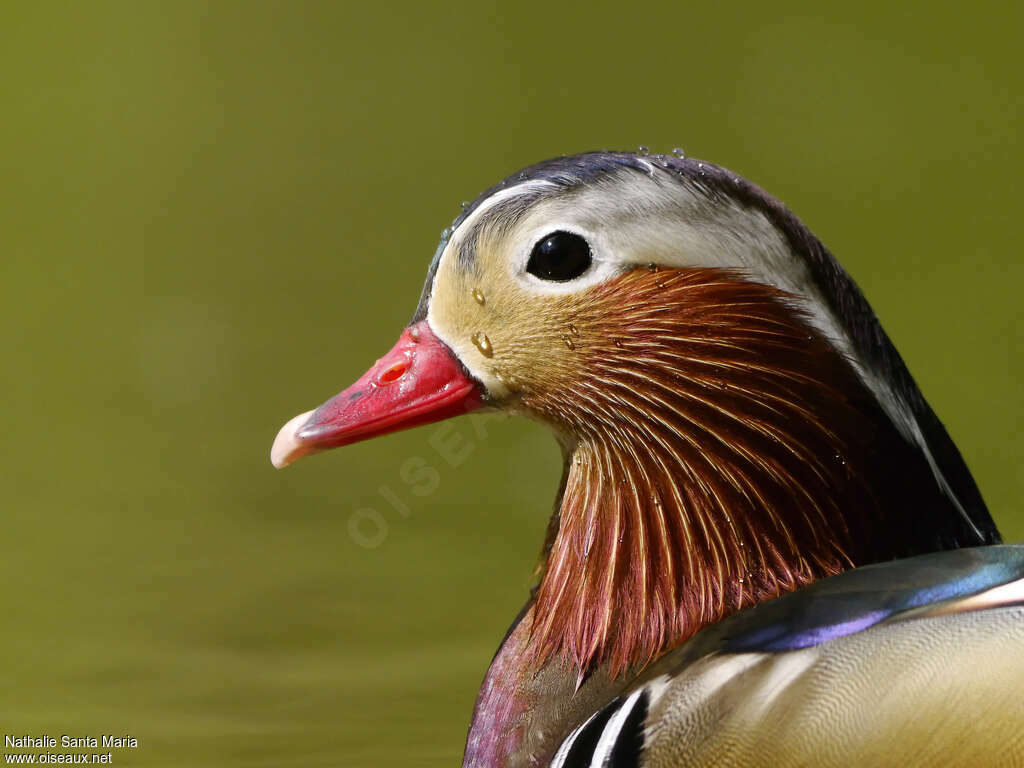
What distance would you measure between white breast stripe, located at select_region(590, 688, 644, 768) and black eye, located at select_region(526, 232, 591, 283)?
25cm

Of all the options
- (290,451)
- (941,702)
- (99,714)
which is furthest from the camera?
(99,714)

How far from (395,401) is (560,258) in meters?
0.15

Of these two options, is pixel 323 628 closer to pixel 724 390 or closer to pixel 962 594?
pixel 724 390

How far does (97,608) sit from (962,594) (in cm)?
109

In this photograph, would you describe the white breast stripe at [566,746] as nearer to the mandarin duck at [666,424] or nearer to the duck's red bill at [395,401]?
the mandarin duck at [666,424]

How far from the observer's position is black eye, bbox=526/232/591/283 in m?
0.91

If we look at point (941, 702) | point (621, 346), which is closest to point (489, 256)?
point (621, 346)

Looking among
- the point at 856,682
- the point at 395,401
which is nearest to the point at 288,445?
the point at 395,401

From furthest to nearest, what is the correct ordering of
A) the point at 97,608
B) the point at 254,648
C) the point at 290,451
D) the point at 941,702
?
the point at 97,608, the point at 254,648, the point at 290,451, the point at 941,702

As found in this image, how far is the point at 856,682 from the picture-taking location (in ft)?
2.51

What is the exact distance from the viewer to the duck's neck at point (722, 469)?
89 centimetres

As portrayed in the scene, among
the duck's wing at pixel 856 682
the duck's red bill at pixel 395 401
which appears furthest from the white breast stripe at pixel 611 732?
the duck's red bill at pixel 395 401

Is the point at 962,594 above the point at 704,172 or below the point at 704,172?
below

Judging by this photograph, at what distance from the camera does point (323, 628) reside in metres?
1.56
